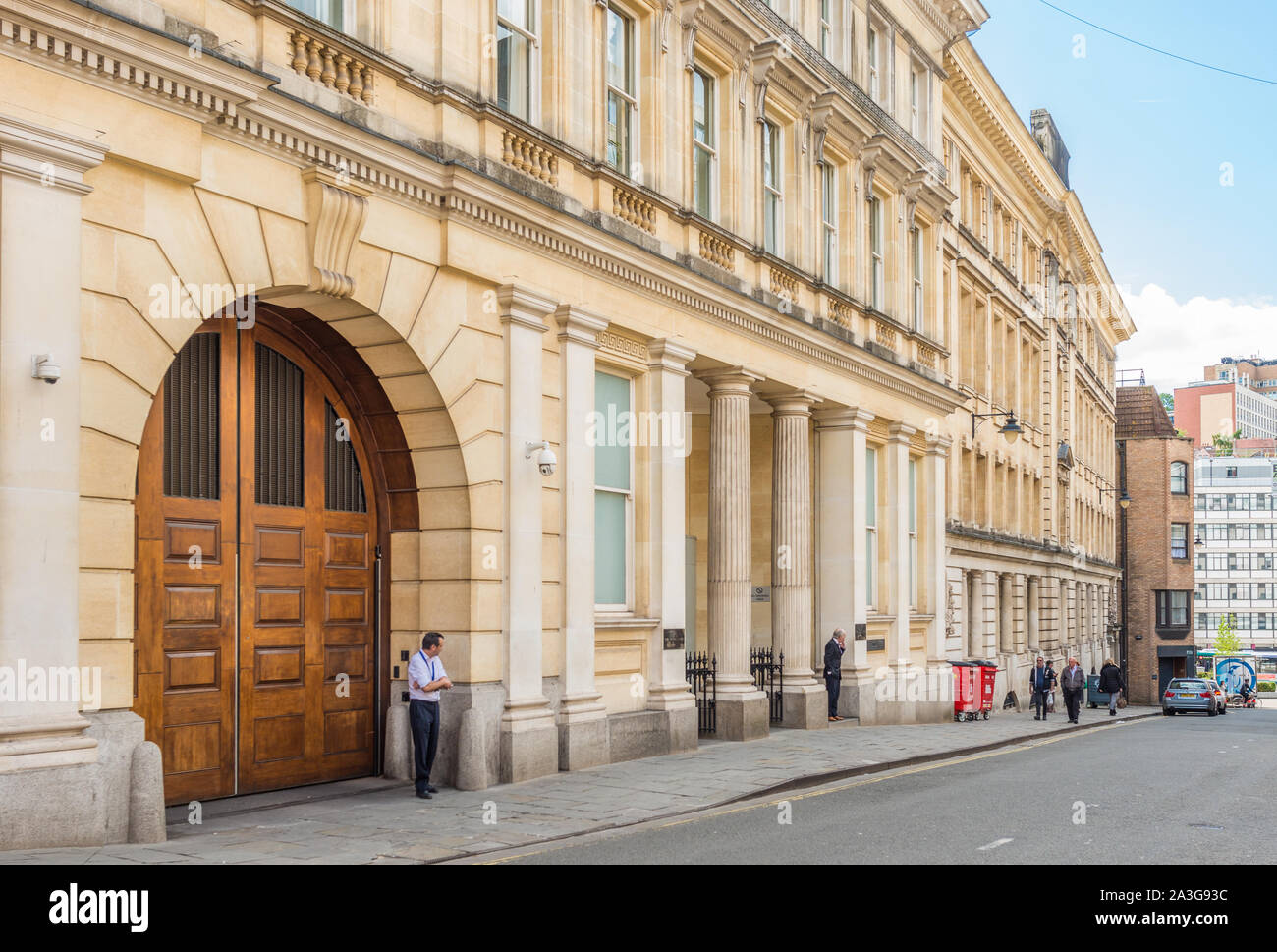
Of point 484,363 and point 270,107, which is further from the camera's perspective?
point 484,363

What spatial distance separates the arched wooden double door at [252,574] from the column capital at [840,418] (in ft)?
40.0

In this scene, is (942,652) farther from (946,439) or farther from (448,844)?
(448,844)

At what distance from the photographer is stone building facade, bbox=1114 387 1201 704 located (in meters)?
71.7

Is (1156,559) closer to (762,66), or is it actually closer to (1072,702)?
(1072,702)

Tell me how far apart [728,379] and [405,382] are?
291 inches

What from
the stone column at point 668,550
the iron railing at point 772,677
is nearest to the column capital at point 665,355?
the stone column at point 668,550

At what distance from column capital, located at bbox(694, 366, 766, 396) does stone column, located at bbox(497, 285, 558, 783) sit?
5.28 m

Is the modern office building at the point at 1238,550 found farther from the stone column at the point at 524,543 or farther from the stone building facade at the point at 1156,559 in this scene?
the stone column at the point at 524,543

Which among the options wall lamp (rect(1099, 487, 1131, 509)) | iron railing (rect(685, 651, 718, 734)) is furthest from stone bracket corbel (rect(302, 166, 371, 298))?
wall lamp (rect(1099, 487, 1131, 509))

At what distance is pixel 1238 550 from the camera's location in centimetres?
13712

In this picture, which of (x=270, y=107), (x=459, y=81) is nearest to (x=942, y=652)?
(x=459, y=81)

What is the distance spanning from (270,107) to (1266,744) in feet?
75.5

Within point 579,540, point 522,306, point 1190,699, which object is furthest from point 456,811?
point 1190,699
